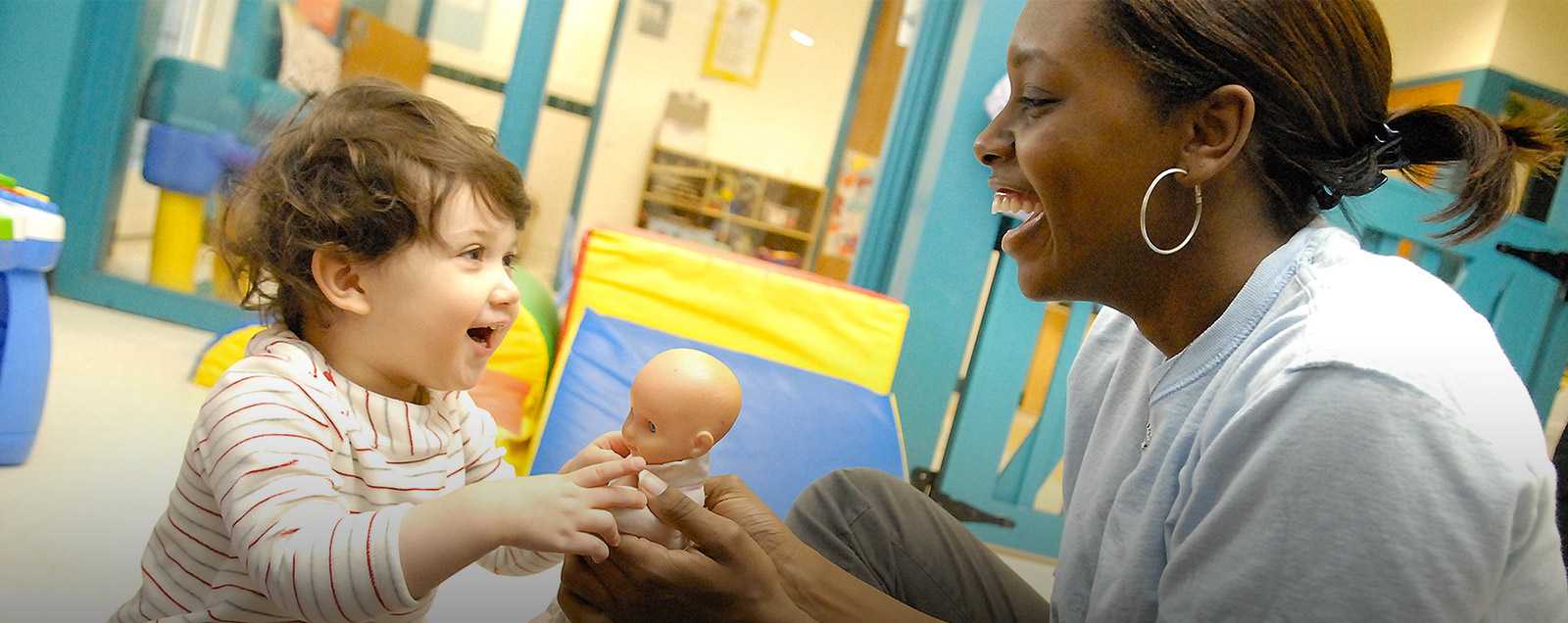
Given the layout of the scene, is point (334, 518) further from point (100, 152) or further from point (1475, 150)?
point (100, 152)

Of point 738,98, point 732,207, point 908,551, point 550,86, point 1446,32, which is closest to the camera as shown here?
point 908,551

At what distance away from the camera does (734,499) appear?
0.75 m

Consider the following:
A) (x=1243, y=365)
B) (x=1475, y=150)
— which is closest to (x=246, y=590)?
(x=1243, y=365)

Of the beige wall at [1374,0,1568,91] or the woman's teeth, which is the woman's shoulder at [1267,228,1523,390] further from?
the beige wall at [1374,0,1568,91]

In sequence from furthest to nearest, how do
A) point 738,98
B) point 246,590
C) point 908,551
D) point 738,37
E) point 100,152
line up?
1. point 738,98
2. point 738,37
3. point 100,152
4. point 908,551
5. point 246,590

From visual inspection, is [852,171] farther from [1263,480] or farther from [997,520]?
[1263,480]

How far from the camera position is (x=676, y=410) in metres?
0.67

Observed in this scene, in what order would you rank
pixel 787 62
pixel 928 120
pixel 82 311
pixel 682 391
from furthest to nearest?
pixel 787 62 → pixel 928 120 → pixel 82 311 → pixel 682 391

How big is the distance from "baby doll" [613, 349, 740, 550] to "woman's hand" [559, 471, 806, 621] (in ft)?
0.06

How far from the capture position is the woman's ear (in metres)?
0.70

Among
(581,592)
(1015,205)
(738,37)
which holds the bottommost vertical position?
(581,592)

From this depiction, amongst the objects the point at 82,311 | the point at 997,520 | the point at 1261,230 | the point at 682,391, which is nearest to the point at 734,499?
the point at 682,391

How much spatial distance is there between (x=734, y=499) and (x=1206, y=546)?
328mm

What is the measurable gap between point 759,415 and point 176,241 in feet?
5.35
